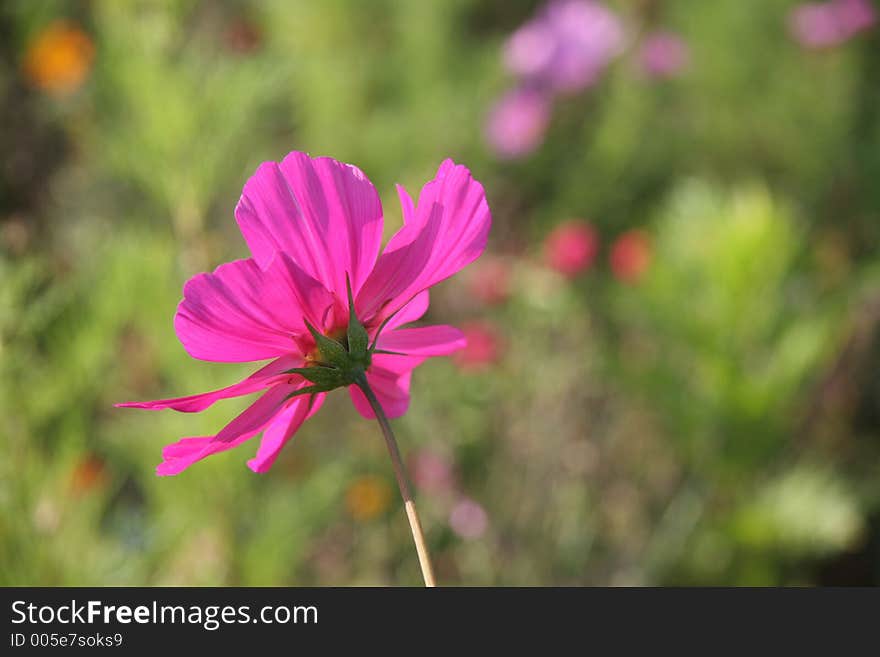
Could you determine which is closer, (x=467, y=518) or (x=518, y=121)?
(x=467, y=518)

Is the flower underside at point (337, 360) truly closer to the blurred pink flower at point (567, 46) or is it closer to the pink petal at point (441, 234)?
the pink petal at point (441, 234)

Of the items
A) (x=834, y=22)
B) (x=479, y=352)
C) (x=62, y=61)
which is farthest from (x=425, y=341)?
(x=834, y=22)

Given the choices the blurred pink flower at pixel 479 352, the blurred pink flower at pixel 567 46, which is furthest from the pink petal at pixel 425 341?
the blurred pink flower at pixel 567 46

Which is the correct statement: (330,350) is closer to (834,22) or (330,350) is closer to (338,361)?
(338,361)

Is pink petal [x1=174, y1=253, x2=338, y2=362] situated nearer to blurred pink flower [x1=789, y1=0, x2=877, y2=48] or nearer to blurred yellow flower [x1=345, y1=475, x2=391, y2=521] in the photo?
blurred yellow flower [x1=345, y1=475, x2=391, y2=521]

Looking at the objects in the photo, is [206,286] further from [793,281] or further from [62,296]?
[793,281]

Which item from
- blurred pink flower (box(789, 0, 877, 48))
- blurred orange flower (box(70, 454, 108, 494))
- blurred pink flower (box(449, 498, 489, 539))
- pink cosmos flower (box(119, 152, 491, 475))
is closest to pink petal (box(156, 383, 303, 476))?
pink cosmos flower (box(119, 152, 491, 475))
